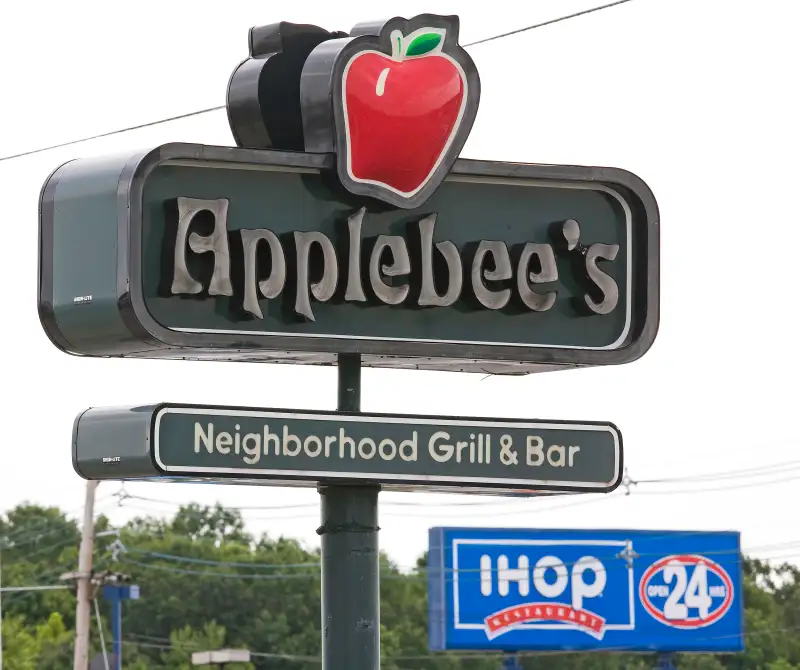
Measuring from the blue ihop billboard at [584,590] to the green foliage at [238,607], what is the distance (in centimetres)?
4275

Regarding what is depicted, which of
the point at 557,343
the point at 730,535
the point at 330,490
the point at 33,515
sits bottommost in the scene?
the point at 330,490

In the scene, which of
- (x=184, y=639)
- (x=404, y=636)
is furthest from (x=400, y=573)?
(x=184, y=639)

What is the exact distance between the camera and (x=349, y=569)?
1027cm

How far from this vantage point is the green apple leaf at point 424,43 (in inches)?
408

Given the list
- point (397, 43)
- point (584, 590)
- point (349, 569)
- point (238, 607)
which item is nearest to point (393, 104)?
point (397, 43)

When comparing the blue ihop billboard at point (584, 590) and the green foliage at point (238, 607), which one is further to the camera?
the green foliage at point (238, 607)

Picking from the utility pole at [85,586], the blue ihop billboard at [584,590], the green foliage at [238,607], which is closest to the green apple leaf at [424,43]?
the blue ihop billboard at [584,590]

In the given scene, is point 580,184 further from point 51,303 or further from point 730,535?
point 730,535

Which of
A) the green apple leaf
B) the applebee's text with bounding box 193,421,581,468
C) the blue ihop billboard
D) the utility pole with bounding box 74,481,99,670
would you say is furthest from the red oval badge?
the green apple leaf

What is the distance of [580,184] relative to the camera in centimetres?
1065

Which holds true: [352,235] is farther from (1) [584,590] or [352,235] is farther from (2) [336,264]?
(1) [584,590]

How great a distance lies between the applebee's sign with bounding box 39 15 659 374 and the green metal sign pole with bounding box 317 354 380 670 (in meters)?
0.47

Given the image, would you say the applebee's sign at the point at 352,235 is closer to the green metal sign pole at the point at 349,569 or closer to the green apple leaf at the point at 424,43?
the green apple leaf at the point at 424,43

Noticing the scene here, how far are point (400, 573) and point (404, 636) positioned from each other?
17.2ft
